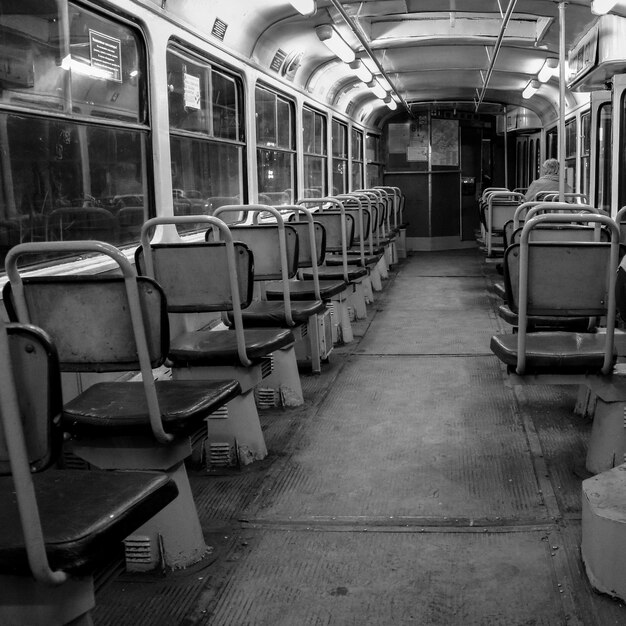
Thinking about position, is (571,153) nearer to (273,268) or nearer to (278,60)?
(278,60)

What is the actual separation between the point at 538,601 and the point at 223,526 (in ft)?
3.84

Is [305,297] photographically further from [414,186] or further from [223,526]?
[414,186]

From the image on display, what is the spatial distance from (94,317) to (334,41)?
19.1 feet

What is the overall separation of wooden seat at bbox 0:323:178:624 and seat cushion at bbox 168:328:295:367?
1.46 meters

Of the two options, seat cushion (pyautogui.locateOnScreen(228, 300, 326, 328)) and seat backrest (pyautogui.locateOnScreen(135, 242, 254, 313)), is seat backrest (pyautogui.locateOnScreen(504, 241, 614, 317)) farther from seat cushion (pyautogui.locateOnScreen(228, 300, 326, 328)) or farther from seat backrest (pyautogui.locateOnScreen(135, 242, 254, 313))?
seat cushion (pyautogui.locateOnScreen(228, 300, 326, 328))

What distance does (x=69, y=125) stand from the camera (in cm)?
360

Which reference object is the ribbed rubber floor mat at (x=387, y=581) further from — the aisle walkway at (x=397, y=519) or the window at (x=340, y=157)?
the window at (x=340, y=157)

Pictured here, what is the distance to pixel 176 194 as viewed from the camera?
16.2 feet

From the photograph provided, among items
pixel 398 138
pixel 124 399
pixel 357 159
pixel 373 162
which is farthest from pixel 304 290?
pixel 398 138

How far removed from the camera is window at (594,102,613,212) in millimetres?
7457

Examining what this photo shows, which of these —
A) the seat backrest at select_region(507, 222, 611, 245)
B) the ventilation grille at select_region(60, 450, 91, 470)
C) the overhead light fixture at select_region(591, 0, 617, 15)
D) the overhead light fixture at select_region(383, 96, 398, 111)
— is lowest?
the ventilation grille at select_region(60, 450, 91, 470)

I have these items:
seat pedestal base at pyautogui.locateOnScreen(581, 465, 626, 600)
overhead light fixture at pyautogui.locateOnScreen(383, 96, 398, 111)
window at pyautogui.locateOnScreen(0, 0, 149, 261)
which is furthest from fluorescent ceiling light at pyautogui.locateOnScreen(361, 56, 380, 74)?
seat pedestal base at pyautogui.locateOnScreen(581, 465, 626, 600)

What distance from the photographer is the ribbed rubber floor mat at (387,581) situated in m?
2.33

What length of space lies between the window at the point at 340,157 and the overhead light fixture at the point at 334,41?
3.43 m
